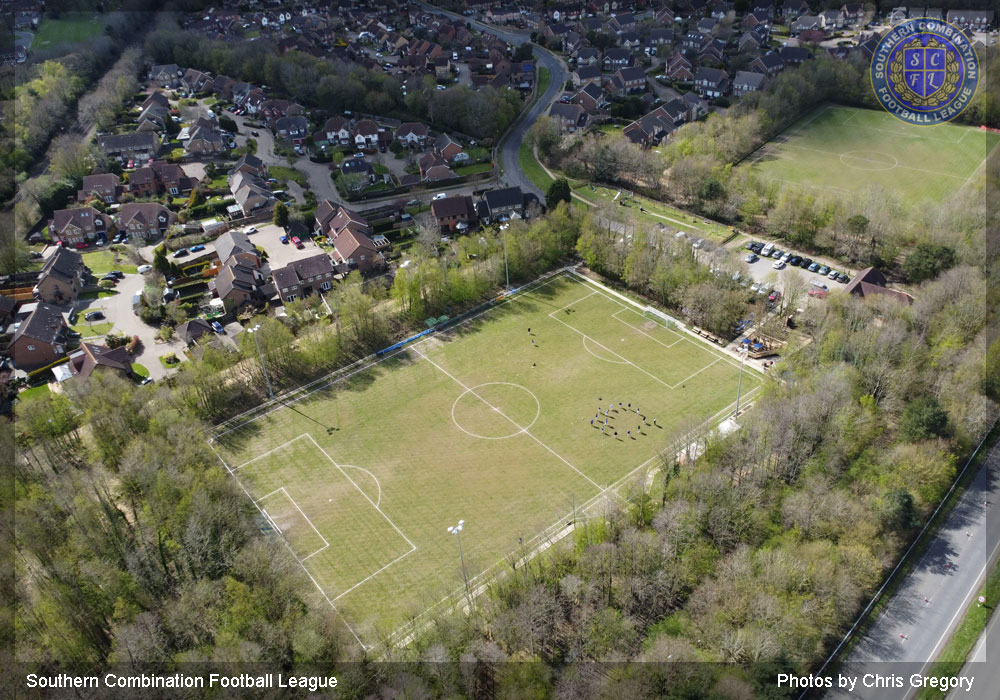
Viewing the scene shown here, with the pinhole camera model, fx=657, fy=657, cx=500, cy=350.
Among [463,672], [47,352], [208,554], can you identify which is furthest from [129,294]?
[463,672]

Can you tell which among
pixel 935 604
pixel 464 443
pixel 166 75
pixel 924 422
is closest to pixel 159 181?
pixel 166 75

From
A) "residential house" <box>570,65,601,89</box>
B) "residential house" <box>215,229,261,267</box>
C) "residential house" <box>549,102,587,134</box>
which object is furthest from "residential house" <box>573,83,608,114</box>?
"residential house" <box>215,229,261,267</box>

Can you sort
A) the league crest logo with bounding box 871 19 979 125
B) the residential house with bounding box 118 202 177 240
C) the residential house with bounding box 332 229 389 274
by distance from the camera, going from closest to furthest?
the residential house with bounding box 332 229 389 274
the residential house with bounding box 118 202 177 240
the league crest logo with bounding box 871 19 979 125

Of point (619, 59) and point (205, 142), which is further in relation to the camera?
point (619, 59)

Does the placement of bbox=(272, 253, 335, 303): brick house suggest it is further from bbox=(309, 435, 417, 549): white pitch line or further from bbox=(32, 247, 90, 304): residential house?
bbox=(32, 247, 90, 304): residential house

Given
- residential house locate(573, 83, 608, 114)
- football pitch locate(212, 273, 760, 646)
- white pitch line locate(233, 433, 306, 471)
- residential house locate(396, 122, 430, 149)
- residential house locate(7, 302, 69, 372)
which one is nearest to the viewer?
football pitch locate(212, 273, 760, 646)

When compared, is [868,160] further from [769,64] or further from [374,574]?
[374,574]
